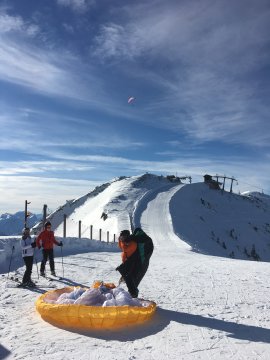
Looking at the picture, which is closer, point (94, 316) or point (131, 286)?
point (94, 316)

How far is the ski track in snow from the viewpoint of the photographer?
6641 millimetres

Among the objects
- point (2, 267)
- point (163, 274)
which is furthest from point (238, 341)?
point (2, 267)

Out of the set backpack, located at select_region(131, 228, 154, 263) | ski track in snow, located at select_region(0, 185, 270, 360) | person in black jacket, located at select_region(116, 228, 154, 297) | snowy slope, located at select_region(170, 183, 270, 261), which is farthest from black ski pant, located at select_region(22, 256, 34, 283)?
snowy slope, located at select_region(170, 183, 270, 261)

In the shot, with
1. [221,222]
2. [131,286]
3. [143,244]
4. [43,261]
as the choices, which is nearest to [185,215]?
[221,222]

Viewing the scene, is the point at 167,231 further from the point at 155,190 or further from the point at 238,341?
the point at 238,341

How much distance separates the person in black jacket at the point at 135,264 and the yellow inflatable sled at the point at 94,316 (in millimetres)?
1442

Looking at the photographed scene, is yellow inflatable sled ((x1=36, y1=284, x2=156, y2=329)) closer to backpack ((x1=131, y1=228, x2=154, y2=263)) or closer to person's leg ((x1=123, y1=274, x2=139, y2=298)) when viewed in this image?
person's leg ((x1=123, y1=274, x2=139, y2=298))

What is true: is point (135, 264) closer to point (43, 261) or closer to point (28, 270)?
point (28, 270)

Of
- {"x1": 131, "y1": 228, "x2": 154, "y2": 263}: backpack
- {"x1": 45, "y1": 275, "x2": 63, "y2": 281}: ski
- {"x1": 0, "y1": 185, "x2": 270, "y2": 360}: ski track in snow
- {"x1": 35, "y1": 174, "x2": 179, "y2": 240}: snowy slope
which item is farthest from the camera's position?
{"x1": 35, "y1": 174, "x2": 179, "y2": 240}: snowy slope

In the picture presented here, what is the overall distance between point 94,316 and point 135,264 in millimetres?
2202

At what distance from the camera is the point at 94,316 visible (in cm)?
780

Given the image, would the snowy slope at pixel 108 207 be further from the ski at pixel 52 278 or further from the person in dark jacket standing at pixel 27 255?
the person in dark jacket standing at pixel 27 255

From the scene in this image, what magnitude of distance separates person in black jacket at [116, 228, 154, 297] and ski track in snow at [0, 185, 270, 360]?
0.86 m

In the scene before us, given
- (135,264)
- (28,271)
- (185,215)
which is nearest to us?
(135,264)
